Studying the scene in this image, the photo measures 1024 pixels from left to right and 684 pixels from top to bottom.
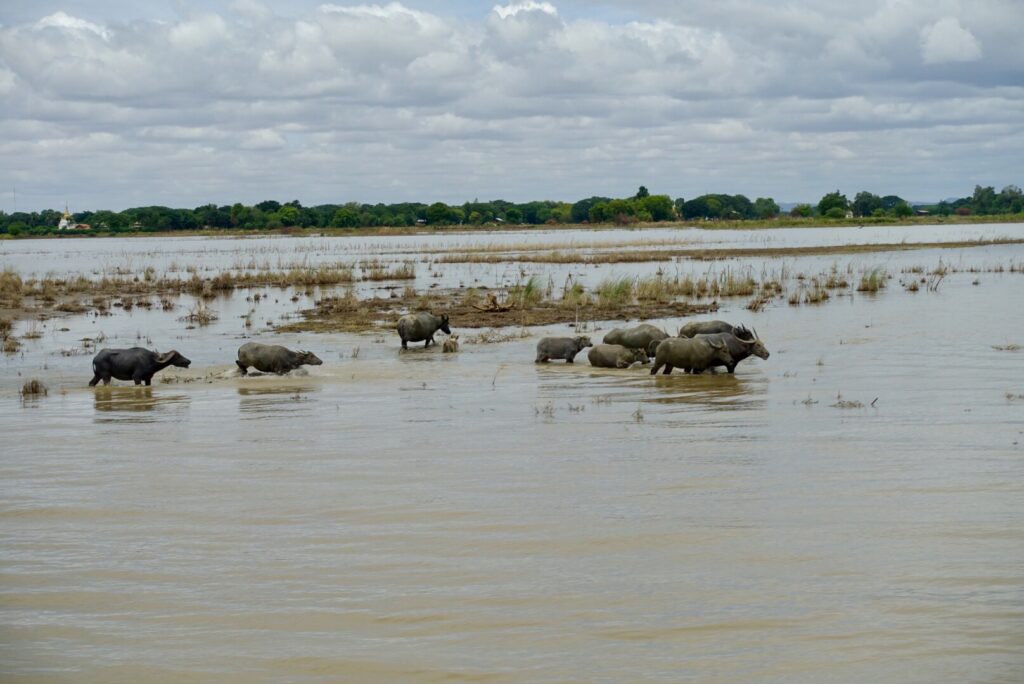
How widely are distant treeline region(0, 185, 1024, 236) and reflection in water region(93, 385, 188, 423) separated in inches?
4582

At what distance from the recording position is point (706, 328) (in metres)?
18.1

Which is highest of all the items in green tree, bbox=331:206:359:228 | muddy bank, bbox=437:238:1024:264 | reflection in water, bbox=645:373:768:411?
green tree, bbox=331:206:359:228

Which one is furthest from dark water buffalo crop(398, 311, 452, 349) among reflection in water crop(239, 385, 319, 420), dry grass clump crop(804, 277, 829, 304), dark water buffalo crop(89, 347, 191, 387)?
dry grass clump crop(804, 277, 829, 304)

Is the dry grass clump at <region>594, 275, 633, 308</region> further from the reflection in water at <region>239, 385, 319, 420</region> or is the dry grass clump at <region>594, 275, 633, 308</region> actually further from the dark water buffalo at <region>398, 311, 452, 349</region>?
the reflection in water at <region>239, 385, 319, 420</region>

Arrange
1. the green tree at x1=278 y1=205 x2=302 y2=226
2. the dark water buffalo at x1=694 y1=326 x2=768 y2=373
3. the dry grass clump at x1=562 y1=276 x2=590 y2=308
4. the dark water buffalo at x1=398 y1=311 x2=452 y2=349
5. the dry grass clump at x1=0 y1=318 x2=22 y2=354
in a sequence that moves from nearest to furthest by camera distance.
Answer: the dark water buffalo at x1=694 y1=326 x2=768 y2=373 < the dark water buffalo at x1=398 y1=311 x2=452 y2=349 < the dry grass clump at x1=0 y1=318 x2=22 y2=354 < the dry grass clump at x1=562 y1=276 x2=590 y2=308 < the green tree at x1=278 y1=205 x2=302 y2=226

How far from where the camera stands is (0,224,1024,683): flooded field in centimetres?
590

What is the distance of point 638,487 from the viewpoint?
9.31 metres

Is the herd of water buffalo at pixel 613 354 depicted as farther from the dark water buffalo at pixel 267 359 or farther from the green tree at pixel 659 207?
the green tree at pixel 659 207

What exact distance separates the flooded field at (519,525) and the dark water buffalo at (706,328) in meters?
1.06

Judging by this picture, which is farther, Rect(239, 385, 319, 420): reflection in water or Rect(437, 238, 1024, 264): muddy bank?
Rect(437, 238, 1024, 264): muddy bank

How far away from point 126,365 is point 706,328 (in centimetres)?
910

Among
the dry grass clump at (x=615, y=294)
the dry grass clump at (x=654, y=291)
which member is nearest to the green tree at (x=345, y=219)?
the dry grass clump at (x=654, y=291)

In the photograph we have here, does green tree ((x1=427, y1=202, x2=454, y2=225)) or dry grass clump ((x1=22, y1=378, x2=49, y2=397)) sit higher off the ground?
green tree ((x1=427, y1=202, x2=454, y2=225))

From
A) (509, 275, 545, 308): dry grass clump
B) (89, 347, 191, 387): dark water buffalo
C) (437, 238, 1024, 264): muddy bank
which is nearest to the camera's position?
(89, 347, 191, 387): dark water buffalo
